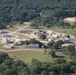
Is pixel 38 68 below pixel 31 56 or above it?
above

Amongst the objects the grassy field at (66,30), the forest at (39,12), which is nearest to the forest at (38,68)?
the grassy field at (66,30)

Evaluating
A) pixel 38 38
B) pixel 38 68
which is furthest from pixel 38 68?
pixel 38 38

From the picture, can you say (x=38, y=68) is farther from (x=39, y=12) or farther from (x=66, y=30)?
(x=39, y=12)

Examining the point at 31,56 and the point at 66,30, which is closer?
the point at 31,56

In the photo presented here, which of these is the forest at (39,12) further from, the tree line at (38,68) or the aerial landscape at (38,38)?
the tree line at (38,68)

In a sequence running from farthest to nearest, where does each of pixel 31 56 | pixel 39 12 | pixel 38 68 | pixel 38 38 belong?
pixel 39 12
pixel 38 38
pixel 31 56
pixel 38 68

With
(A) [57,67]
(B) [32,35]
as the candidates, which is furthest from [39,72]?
(B) [32,35]
